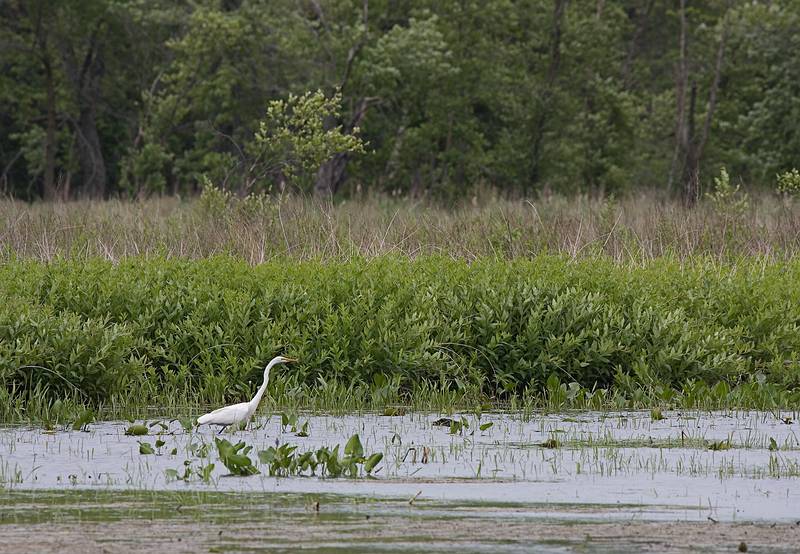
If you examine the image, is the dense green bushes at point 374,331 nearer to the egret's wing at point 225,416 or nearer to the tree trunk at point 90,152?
the egret's wing at point 225,416

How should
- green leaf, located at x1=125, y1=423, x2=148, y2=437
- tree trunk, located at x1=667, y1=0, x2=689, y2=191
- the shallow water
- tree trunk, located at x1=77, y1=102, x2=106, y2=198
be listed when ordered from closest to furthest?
the shallow water → green leaf, located at x1=125, y1=423, x2=148, y2=437 → tree trunk, located at x1=667, y1=0, x2=689, y2=191 → tree trunk, located at x1=77, y1=102, x2=106, y2=198

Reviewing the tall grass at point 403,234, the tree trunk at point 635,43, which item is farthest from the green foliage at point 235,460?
the tree trunk at point 635,43

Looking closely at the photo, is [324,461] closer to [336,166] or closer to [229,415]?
[229,415]

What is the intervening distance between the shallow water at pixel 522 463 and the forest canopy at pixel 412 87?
24341 millimetres

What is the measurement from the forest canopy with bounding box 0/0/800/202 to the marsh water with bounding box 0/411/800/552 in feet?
80.8

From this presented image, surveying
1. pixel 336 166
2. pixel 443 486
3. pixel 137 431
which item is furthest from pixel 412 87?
pixel 443 486

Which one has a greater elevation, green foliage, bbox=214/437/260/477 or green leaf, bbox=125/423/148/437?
green foliage, bbox=214/437/260/477

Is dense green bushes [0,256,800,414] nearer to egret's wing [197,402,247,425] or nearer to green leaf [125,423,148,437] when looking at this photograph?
green leaf [125,423,148,437]

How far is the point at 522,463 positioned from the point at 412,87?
29363mm

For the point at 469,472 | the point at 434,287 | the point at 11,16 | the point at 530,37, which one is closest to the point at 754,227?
the point at 434,287

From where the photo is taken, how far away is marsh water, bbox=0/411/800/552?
20.6 ft

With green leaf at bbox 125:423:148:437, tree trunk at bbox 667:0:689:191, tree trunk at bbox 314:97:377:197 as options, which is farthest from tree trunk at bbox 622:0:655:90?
green leaf at bbox 125:423:148:437

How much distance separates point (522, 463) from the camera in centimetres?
852

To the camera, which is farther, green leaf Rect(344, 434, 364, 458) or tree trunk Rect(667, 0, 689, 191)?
tree trunk Rect(667, 0, 689, 191)
